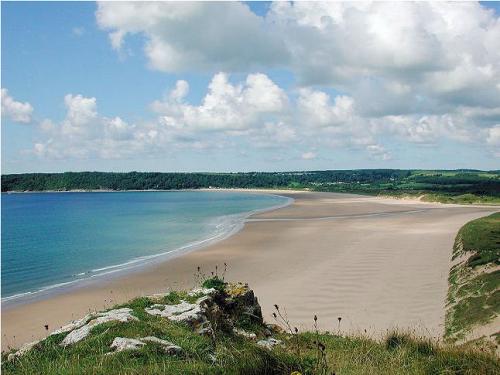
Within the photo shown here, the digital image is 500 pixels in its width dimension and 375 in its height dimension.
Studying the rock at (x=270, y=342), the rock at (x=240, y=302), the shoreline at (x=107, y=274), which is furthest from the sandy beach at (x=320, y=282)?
the rock at (x=270, y=342)

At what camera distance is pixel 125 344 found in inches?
289

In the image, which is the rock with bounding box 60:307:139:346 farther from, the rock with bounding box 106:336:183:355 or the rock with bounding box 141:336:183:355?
the rock with bounding box 141:336:183:355

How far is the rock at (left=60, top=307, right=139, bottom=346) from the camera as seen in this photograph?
27.6ft

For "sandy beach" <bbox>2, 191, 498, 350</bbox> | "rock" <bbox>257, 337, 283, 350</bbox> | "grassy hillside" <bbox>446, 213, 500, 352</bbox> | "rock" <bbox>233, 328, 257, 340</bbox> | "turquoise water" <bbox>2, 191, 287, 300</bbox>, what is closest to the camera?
"rock" <bbox>257, 337, 283, 350</bbox>

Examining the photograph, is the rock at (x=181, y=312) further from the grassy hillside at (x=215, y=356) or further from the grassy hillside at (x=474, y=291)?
the grassy hillside at (x=474, y=291)

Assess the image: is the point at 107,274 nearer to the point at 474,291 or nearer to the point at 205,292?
the point at 205,292

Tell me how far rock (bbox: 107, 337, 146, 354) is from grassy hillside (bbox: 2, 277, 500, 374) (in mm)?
89

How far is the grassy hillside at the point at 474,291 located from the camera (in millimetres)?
15891

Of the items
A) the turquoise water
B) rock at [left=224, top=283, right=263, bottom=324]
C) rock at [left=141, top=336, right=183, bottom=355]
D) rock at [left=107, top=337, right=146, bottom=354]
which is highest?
rock at [left=107, top=337, right=146, bottom=354]

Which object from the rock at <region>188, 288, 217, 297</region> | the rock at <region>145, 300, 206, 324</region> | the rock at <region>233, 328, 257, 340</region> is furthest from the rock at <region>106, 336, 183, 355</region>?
the rock at <region>188, 288, 217, 297</region>

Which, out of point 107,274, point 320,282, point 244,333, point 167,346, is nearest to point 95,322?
point 167,346

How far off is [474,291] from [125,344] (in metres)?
17.6

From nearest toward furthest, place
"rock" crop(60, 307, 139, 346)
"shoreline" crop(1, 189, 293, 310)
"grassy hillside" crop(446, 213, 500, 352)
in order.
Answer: "rock" crop(60, 307, 139, 346) < "grassy hillside" crop(446, 213, 500, 352) < "shoreline" crop(1, 189, 293, 310)

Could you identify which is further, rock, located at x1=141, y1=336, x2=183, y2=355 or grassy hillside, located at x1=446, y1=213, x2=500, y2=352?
grassy hillside, located at x1=446, y1=213, x2=500, y2=352
